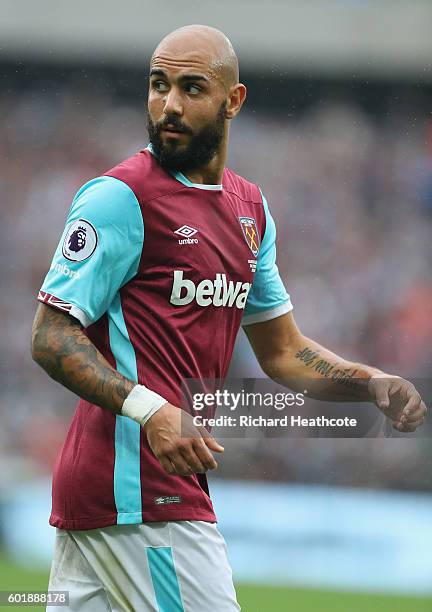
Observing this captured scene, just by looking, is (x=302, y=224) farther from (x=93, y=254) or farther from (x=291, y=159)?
(x=93, y=254)

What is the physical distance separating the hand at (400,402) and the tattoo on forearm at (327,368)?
12 cm

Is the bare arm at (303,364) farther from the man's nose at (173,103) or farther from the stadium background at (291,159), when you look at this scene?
the stadium background at (291,159)

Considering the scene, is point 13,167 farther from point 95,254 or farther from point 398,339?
point 95,254

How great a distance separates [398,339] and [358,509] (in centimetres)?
322

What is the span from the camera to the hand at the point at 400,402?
326cm

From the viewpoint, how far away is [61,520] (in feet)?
10.0

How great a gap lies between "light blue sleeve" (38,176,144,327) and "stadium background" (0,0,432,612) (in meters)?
6.18

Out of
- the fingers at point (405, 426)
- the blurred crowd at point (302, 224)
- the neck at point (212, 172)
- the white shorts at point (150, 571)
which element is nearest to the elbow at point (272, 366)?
the fingers at point (405, 426)

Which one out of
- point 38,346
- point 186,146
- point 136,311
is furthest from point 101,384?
point 186,146

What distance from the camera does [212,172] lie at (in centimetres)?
331

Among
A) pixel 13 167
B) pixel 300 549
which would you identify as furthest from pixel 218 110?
pixel 13 167

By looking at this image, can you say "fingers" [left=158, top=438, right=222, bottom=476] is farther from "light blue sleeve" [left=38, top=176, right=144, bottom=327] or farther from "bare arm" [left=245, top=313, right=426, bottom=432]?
"bare arm" [left=245, top=313, right=426, bottom=432]

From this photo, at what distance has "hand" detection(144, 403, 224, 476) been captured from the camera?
2658 millimetres

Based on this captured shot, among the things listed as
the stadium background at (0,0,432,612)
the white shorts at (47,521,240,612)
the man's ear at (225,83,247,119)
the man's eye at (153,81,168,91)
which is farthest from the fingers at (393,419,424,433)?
the stadium background at (0,0,432,612)
